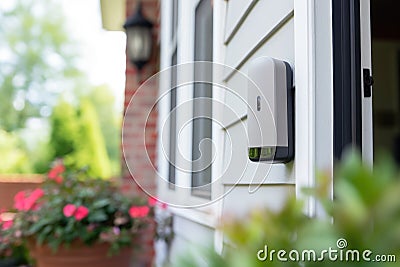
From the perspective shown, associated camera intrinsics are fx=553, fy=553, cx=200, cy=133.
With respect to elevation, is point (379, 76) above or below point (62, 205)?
above

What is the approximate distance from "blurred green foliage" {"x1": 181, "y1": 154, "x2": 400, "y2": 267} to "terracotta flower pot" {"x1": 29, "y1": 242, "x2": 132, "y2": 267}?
272 cm

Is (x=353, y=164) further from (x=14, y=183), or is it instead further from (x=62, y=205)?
(x=14, y=183)

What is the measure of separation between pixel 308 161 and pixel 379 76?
393 centimetres

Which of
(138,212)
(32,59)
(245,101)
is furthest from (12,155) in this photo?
(245,101)

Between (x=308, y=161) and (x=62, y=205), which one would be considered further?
(x=62, y=205)

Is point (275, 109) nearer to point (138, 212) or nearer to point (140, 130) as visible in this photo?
point (138, 212)

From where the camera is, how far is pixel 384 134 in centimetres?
469

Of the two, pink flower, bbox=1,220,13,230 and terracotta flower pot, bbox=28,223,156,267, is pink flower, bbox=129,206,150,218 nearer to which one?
terracotta flower pot, bbox=28,223,156,267

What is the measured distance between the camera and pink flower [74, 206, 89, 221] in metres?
3.06

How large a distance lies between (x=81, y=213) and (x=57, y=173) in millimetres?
649

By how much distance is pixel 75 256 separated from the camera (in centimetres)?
309

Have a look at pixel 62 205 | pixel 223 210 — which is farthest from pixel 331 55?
pixel 62 205

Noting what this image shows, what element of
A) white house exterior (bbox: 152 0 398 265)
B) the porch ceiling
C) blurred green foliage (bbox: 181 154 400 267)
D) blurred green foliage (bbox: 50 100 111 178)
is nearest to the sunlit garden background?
blurred green foliage (bbox: 50 100 111 178)

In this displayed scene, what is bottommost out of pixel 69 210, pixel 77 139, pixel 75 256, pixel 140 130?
pixel 75 256
